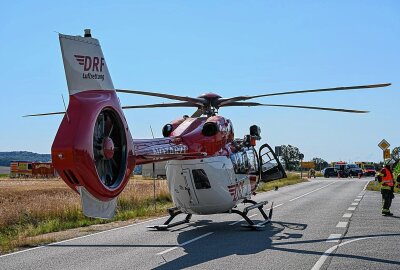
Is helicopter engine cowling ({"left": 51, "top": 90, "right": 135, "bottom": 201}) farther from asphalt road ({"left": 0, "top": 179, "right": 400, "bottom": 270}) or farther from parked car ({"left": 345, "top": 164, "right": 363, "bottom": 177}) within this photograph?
parked car ({"left": 345, "top": 164, "right": 363, "bottom": 177})

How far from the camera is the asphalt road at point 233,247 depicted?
11.0 meters

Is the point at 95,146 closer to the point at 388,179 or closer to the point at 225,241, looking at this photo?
the point at 225,241

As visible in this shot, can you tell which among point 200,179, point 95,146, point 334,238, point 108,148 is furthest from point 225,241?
point 95,146

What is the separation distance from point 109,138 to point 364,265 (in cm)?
532

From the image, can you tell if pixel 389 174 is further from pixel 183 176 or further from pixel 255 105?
pixel 183 176

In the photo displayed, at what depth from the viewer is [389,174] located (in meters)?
20.9

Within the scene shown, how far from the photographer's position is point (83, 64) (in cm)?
1052

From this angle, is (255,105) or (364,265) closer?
(364,265)

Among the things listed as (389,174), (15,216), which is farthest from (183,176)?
(389,174)

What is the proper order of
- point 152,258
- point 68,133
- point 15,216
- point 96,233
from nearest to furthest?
point 68,133, point 152,258, point 96,233, point 15,216

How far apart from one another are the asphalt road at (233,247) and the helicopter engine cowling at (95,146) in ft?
5.85

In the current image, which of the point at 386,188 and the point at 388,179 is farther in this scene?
the point at 388,179

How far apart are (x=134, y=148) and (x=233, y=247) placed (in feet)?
11.5

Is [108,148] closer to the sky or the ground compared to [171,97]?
closer to the ground
